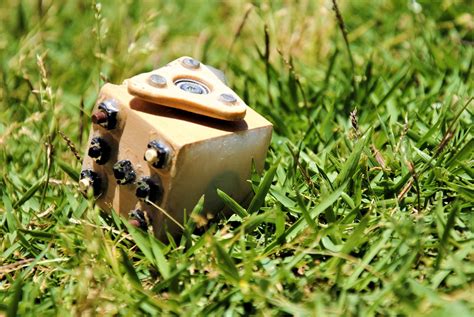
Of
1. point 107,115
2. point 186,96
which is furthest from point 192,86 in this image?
point 107,115

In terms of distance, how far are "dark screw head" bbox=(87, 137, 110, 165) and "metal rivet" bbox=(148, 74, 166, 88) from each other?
0.71 ft

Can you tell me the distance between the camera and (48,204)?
81.0 inches

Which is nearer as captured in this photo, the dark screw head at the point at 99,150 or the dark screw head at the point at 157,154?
the dark screw head at the point at 157,154

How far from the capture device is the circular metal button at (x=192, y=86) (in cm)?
186

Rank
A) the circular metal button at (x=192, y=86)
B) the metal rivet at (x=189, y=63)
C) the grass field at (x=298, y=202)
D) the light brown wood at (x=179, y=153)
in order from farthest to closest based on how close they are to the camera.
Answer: the metal rivet at (x=189, y=63) < the circular metal button at (x=192, y=86) < the light brown wood at (x=179, y=153) < the grass field at (x=298, y=202)

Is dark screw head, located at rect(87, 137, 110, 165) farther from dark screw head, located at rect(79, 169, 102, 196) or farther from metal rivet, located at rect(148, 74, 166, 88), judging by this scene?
metal rivet, located at rect(148, 74, 166, 88)

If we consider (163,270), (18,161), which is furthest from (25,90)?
(163,270)

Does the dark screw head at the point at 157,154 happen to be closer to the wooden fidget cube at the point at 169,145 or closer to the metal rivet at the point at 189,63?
the wooden fidget cube at the point at 169,145

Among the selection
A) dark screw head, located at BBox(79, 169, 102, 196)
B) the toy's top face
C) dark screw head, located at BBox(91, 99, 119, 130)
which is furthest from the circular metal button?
dark screw head, located at BBox(79, 169, 102, 196)

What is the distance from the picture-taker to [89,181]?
1904 millimetres

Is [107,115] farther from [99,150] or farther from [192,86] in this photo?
[192,86]

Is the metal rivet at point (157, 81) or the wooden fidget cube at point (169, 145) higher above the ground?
the metal rivet at point (157, 81)

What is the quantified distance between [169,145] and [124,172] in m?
0.19

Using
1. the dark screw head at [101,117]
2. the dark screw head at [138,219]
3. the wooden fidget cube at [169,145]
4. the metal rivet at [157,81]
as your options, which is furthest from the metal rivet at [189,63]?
the dark screw head at [138,219]
